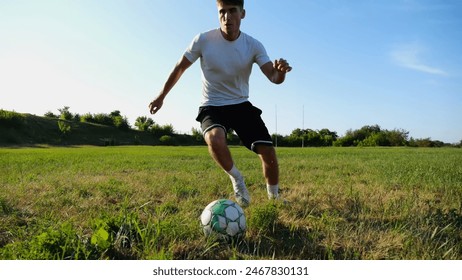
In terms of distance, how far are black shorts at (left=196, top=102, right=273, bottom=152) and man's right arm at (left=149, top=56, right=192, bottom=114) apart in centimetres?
54

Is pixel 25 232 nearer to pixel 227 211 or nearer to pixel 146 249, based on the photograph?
pixel 146 249

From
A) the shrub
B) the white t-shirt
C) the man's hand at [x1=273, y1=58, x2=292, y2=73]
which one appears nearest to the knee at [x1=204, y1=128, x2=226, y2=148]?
the white t-shirt

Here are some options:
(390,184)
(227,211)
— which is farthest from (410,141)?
(227,211)

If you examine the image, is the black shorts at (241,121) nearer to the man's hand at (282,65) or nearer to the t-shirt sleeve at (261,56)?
the t-shirt sleeve at (261,56)

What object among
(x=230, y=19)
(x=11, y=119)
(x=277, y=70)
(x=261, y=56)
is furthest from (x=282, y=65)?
(x=11, y=119)

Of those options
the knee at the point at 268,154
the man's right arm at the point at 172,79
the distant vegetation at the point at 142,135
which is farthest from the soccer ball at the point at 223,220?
the distant vegetation at the point at 142,135

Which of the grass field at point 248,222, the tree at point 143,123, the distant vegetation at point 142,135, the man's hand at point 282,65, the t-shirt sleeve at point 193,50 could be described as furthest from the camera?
the tree at point 143,123

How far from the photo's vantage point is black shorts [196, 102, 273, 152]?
15.3 ft

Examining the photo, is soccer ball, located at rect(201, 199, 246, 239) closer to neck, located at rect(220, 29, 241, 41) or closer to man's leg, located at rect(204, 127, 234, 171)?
man's leg, located at rect(204, 127, 234, 171)

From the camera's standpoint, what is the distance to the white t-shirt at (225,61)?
15.4 ft

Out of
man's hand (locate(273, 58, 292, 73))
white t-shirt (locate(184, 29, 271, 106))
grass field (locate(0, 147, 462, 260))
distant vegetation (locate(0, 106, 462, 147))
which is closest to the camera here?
grass field (locate(0, 147, 462, 260))

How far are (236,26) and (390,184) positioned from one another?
368 cm

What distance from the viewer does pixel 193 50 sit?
4.82 m

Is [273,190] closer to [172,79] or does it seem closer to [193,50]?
[172,79]
